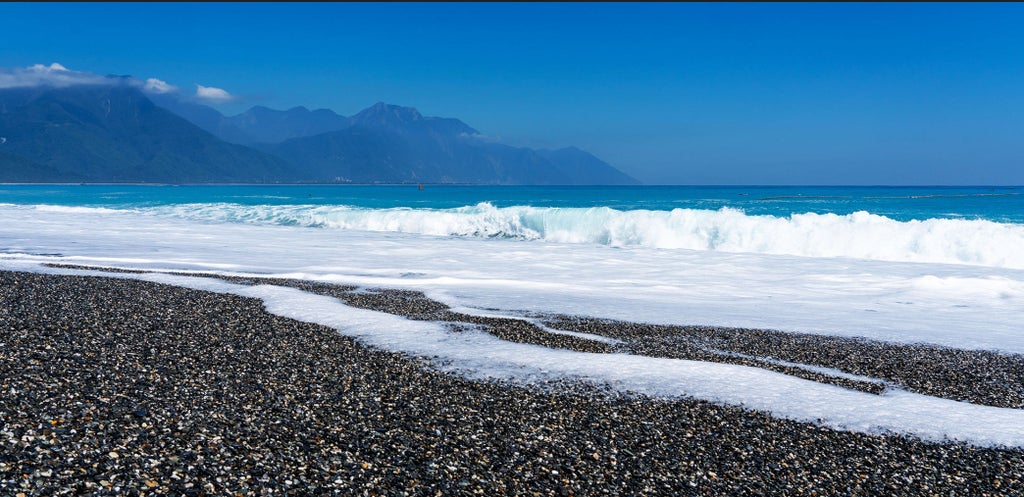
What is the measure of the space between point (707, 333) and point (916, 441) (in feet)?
17.6

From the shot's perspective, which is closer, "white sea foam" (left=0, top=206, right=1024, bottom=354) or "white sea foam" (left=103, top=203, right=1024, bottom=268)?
"white sea foam" (left=0, top=206, right=1024, bottom=354)

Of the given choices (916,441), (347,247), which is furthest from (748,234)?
(916,441)

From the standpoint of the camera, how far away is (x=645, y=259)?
1026 inches

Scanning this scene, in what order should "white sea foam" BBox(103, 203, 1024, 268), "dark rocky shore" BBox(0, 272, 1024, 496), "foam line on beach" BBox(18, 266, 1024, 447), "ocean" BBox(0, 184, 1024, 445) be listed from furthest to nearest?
"white sea foam" BBox(103, 203, 1024, 268), "ocean" BBox(0, 184, 1024, 445), "foam line on beach" BBox(18, 266, 1024, 447), "dark rocky shore" BBox(0, 272, 1024, 496)

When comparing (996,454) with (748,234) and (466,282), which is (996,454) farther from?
(748,234)

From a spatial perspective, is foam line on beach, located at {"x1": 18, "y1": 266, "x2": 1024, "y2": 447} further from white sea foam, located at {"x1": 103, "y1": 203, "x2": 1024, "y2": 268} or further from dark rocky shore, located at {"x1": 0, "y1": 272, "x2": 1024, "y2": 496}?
white sea foam, located at {"x1": 103, "y1": 203, "x2": 1024, "y2": 268}

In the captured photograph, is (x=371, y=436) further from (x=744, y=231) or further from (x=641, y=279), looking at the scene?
(x=744, y=231)

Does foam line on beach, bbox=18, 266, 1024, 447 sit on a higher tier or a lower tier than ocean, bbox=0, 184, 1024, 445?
lower

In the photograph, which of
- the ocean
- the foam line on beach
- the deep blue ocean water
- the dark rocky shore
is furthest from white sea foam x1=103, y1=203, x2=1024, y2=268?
the deep blue ocean water

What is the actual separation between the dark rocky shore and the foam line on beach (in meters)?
0.40

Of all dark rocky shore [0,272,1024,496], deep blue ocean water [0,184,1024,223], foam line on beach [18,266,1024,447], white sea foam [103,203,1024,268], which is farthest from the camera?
deep blue ocean water [0,184,1024,223]

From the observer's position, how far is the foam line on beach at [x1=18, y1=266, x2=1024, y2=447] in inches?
308

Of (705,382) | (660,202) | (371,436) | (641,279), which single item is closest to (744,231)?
(641,279)

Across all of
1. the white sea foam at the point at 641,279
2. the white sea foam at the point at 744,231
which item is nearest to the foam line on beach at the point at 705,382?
the white sea foam at the point at 641,279
